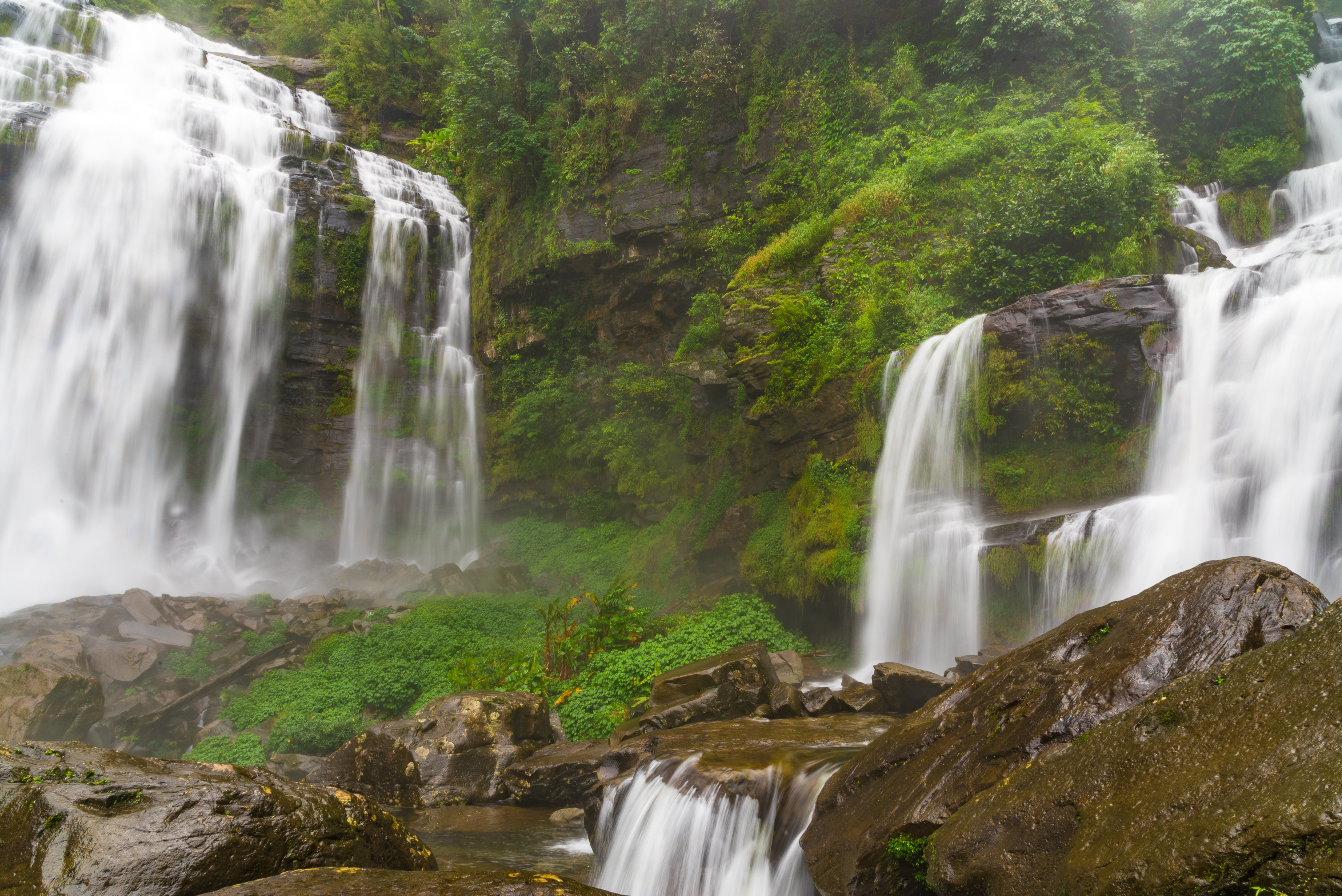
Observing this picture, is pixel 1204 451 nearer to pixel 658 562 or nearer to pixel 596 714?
pixel 596 714

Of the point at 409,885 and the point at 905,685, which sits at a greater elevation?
the point at 409,885

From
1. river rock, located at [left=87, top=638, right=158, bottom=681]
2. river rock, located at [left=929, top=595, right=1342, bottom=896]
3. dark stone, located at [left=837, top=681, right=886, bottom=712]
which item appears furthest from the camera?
river rock, located at [left=87, top=638, right=158, bottom=681]

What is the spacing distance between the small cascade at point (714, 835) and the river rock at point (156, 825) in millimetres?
2407

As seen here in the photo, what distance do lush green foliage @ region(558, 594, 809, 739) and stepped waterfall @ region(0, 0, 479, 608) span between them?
11.9 metres

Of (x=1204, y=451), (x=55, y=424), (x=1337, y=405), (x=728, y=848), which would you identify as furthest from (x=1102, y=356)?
(x=55, y=424)

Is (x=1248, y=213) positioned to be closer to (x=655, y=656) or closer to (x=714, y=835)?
(x=655, y=656)

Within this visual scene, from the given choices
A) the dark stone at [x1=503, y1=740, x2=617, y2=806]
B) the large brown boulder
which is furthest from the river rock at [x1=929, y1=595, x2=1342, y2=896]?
the dark stone at [x1=503, y1=740, x2=617, y2=806]

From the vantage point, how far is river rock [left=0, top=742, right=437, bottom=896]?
2.90m

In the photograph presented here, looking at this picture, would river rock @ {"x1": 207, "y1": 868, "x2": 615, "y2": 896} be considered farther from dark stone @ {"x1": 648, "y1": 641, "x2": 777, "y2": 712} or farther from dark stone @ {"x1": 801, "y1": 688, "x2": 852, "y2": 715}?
dark stone @ {"x1": 648, "y1": 641, "x2": 777, "y2": 712}

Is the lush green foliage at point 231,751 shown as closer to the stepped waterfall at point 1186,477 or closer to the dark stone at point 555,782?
the dark stone at point 555,782

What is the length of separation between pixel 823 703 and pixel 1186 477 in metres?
5.00

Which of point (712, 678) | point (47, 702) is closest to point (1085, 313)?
point (712, 678)

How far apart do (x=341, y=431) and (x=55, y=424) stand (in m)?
6.73

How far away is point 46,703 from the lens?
9766 mm
